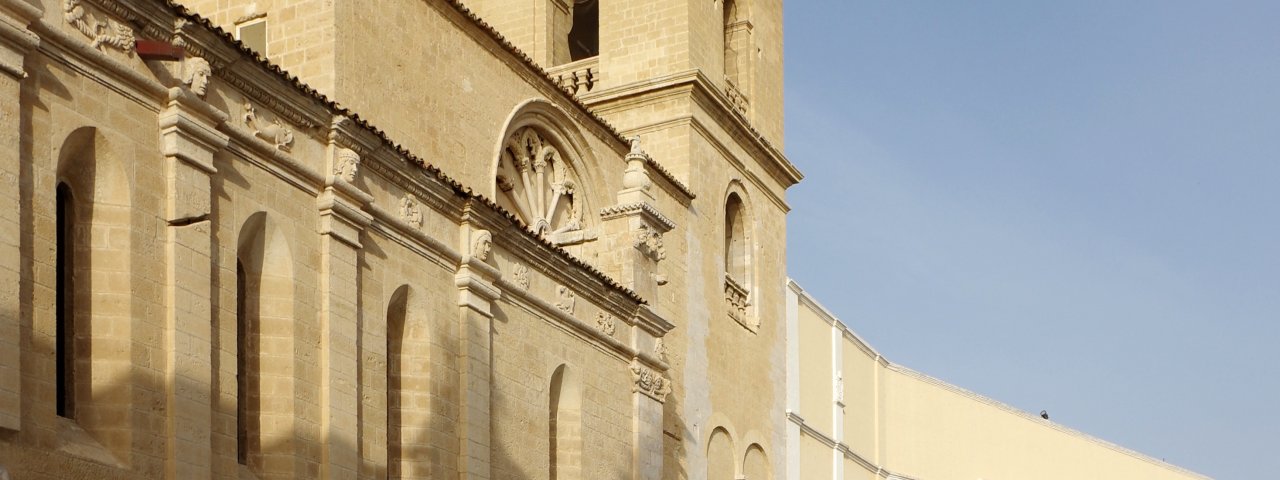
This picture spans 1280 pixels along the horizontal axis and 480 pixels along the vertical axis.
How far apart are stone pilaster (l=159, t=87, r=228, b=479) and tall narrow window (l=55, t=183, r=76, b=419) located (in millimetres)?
799

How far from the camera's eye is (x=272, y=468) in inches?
774

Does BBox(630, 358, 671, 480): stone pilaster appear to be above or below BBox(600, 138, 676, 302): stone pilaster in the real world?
below

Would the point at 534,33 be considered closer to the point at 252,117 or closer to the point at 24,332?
the point at 252,117

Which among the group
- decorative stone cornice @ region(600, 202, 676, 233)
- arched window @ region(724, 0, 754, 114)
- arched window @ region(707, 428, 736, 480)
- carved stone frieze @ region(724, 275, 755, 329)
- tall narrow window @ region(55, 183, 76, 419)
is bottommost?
tall narrow window @ region(55, 183, 76, 419)

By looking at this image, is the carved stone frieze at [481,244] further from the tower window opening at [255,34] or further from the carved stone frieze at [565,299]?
the tower window opening at [255,34]

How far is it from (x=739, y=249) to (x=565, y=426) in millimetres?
10015

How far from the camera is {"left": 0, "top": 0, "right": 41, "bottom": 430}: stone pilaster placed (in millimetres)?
16156

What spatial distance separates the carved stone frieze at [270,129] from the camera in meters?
19.6

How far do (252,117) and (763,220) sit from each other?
16736 millimetres

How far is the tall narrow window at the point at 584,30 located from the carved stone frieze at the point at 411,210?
48.5 ft

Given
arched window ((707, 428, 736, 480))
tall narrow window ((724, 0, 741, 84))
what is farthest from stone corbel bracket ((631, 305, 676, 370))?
tall narrow window ((724, 0, 741, 84))

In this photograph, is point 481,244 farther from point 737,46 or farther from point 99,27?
point 737,46

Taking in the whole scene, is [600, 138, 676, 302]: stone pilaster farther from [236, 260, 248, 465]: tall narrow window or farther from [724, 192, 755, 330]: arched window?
[236, 260, 248, 465]: tall narrow window

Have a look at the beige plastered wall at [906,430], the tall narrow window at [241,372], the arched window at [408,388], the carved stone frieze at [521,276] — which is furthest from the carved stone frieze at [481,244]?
the beige plastered wall at [906,430]
